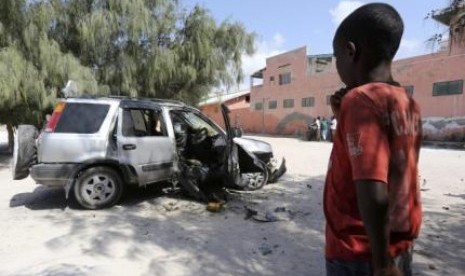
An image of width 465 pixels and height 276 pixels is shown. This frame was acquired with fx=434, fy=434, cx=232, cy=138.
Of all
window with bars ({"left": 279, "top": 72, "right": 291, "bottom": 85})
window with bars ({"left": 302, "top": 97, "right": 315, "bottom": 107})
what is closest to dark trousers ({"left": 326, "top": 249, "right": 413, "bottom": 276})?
window with bars ({"left": 302, "top": 97, "right": 315, "bottom": 107})

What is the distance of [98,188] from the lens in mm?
6676

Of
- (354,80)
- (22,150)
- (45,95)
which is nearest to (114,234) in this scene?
(22,150)

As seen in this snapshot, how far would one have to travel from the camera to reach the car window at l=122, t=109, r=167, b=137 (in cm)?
690

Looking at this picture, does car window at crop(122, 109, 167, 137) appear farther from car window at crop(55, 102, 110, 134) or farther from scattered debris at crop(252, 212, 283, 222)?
scattered debris at crop(252, 212, 283, 222)

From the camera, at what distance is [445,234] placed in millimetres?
5406

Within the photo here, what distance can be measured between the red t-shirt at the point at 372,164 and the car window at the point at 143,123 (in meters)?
5.57

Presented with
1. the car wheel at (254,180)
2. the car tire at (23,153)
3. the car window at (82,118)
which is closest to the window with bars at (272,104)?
the car wheel at (254,180)

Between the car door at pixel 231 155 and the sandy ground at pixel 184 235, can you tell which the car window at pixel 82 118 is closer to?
the sandy ground at pixel 184 235

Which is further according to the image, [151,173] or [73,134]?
[151,173]

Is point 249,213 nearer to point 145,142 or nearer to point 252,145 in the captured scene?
point 145,142

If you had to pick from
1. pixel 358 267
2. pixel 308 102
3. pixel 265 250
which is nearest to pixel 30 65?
pixel 265 250

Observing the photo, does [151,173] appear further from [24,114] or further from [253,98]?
[253,98]

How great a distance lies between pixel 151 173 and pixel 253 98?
33493mm

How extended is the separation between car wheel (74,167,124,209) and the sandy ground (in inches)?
7.1
